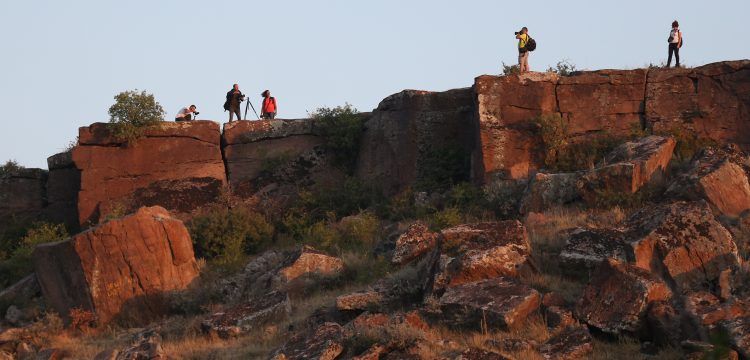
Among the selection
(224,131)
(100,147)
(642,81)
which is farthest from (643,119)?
(100,147)

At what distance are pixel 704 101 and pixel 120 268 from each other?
47.0 ft

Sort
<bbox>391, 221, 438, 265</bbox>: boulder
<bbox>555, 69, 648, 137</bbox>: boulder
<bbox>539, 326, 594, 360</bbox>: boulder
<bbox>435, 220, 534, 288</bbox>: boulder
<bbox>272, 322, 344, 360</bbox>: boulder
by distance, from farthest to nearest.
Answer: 1. <bbox>555, 69, 648, 137</bbox>: boulder
2. <bbox>391, 221, 438, 265</bbox>: boulder
3. <bbox>435, 220, 534, 288</bbox>: boulder
4. <bbox>272, 322, 344, 360</bbox>: boulder
5. <bbox>539, 326, 594, 360</bbox>: boulder

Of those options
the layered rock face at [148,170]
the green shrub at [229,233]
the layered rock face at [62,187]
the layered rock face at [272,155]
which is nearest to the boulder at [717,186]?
the green shrub at [229,233]

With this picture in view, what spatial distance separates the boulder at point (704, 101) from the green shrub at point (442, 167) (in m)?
4.61

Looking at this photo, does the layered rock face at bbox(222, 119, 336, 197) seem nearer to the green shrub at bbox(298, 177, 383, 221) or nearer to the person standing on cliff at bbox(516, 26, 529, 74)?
the green shrub at bbox(298, 177, 383, 221)

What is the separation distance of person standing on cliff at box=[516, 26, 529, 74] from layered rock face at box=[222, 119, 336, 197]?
5.72 metres

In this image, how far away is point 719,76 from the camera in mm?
27734

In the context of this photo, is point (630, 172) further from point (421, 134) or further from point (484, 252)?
point (421, 134)

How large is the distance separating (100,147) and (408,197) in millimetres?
8305

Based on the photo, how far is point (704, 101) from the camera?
91.0 ft

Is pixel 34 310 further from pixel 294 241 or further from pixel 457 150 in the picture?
pixel 457 150

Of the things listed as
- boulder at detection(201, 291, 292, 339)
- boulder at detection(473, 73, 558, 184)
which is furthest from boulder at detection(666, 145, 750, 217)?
boulder at detection(201, 291, 292, 339)

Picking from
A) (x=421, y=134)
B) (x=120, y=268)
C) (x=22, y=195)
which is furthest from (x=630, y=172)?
(x=22, y=195)

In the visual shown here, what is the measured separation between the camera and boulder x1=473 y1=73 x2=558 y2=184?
27250 mm
